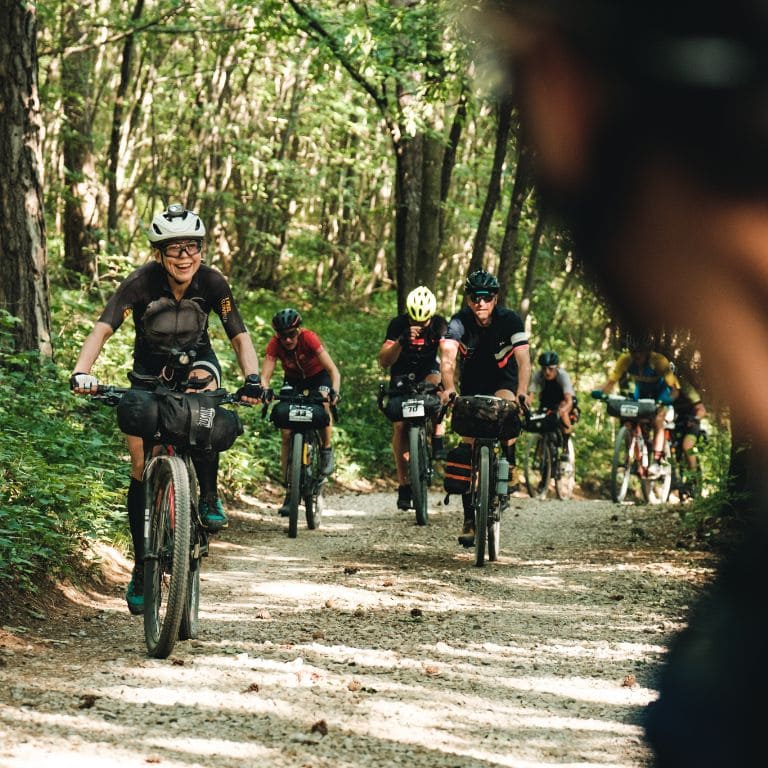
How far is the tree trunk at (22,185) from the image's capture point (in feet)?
30.8

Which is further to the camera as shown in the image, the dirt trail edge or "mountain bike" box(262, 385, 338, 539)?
"mountain bike" box(262, 385, 338, 539)

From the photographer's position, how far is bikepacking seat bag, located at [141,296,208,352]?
18.6 feet

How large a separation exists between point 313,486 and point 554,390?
6213 millimetres

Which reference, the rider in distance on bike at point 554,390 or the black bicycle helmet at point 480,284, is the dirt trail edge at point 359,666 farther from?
the rider in distance on bike at point 554,390

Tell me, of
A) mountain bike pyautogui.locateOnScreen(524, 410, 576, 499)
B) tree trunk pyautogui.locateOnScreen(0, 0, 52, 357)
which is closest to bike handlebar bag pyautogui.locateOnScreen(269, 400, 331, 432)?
tree trunk pyautogui.locateOnScreen(0, 0, 52, 357)

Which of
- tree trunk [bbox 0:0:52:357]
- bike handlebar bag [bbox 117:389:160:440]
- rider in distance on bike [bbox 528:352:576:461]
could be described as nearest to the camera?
bike handlebar bag [bbox 117:389:160:440]

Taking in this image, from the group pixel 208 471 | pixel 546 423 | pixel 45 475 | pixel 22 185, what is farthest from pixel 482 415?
pixel 546 423

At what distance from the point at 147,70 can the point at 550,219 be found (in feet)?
68.4

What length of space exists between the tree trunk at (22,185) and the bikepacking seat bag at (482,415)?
12.4 feet

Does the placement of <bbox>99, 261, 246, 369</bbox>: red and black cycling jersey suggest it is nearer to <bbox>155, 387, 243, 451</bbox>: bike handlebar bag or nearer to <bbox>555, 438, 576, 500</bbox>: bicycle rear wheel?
<bbox>155, 387, 243, 451</bbox>: bike handlebar bag

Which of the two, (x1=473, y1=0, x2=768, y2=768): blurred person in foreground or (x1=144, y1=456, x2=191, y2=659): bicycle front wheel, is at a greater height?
(x1=473, y1=0, x2=768, y2=768): blurred person in foreground

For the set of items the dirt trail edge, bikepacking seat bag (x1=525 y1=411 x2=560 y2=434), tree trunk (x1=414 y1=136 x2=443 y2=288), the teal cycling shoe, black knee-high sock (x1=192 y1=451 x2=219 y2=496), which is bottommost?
the dirt trail edge

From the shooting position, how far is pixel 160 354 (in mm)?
5828

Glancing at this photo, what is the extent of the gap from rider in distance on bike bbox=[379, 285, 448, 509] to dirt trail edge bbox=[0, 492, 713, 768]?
1.79 metres
